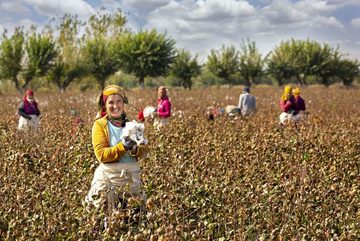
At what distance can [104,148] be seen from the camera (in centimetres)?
365

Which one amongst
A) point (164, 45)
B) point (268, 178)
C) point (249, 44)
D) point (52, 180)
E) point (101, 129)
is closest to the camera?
point (101, 129)

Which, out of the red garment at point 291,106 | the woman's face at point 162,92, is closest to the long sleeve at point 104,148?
the woman's face at point 162,92

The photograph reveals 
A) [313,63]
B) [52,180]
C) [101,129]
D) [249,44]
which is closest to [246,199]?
[101,129]

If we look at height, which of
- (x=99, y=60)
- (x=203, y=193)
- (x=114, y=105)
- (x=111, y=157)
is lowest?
(x=203, y=193)

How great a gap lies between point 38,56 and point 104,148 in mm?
41059

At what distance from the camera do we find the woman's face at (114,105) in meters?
3.71

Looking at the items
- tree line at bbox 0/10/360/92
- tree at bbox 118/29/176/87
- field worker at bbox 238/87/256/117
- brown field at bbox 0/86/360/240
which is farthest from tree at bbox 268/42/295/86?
brown field at bbox 0/86/360/240

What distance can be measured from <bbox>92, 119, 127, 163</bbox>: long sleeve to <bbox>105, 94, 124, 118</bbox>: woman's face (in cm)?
12

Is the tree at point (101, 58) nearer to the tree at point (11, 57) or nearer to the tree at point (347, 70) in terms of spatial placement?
the tree at point (11, 57)

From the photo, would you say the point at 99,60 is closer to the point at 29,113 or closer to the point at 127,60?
the point at 127,60

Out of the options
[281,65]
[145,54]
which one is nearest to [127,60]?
[145,54]

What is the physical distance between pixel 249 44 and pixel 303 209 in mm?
51714

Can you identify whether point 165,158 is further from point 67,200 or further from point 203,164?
point 67,200

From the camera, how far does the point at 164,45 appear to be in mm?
45344
